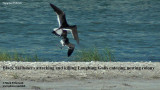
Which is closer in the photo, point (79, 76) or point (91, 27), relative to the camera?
point (79, 76)

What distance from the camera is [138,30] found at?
3397 cm

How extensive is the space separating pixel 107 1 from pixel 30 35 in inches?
827

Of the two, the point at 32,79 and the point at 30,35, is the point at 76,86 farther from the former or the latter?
the point at 30,35

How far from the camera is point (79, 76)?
13.8 m

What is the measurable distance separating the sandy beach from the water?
4.13 m

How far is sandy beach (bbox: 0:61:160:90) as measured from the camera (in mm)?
12711

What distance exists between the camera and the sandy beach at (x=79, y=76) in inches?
500

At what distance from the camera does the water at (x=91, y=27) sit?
24844mm

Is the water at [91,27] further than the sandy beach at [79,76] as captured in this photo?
Yes

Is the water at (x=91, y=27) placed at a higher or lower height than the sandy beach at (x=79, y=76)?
lower

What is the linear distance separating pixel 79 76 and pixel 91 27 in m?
21.6

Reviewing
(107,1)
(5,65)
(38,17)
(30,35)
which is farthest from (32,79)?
(107,1)

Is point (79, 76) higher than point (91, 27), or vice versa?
point (79, 76)

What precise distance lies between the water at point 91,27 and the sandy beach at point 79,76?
413cm
